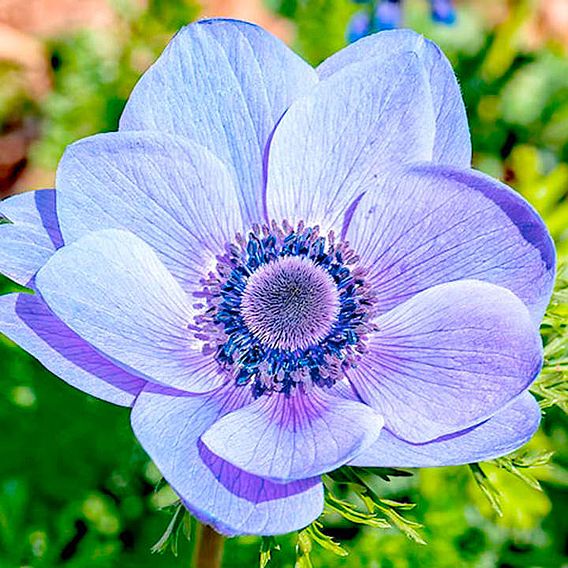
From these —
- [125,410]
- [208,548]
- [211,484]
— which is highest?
[211,484]

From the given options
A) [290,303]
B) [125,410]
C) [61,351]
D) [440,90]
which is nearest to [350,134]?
[440,90]

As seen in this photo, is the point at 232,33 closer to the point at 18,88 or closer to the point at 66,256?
the point at 66,256

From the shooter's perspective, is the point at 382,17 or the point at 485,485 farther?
the point at 382,17

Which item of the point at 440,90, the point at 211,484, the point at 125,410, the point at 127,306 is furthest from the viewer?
the point at 125,410

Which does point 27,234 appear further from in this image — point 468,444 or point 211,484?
point 468,444

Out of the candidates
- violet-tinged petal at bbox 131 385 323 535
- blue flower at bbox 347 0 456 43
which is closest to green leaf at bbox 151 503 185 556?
violet-tinged petal at bbox 131 385 323 535

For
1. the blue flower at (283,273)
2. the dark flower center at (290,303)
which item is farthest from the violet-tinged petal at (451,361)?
the dark flower center at (290,303)

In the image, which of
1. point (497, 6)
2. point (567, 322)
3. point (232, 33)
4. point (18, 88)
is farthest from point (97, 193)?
point (497, 6)

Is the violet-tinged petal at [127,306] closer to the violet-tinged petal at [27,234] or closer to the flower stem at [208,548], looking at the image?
the violet-tinged petal at [27,234]
